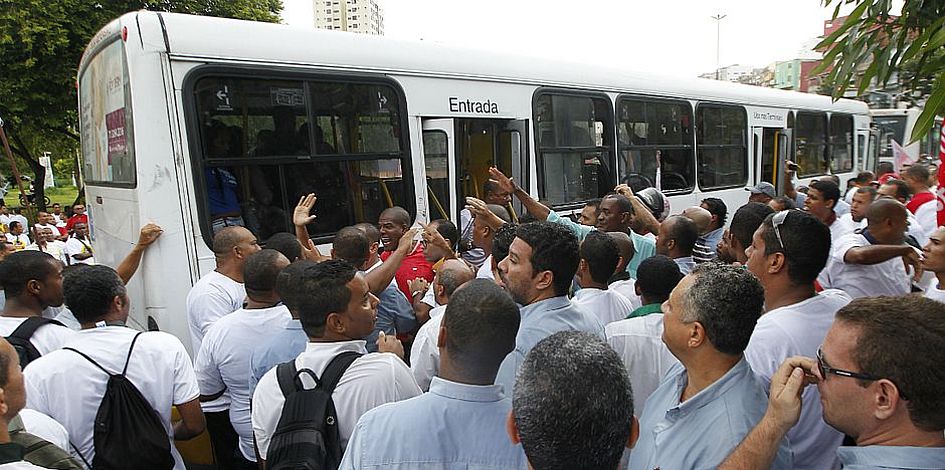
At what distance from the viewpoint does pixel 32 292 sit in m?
3.17

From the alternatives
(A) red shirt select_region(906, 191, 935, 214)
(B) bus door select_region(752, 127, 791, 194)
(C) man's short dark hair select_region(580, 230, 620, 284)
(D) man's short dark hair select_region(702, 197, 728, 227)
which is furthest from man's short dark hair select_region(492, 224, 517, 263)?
(B) bus door select_region(752, 127, 791, 194)

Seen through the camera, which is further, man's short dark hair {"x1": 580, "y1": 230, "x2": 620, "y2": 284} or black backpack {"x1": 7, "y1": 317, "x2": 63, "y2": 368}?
man's short dark hair {"x1": 580, "y1": 230, "x2": 620, "y2": 284}

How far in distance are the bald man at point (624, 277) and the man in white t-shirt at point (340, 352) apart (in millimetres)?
1779

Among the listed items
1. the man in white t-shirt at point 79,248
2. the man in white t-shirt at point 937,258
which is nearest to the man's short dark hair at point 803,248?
the man in white t-shirt at point 937,258

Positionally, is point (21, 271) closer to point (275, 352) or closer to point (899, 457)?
point (275, 352)

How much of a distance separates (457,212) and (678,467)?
14.1ft

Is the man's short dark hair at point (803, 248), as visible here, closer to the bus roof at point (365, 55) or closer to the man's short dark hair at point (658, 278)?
the man's short dark hair at point (658, 278)

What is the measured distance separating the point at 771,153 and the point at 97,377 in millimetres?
10774

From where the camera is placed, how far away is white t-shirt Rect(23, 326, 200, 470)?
2523 mm

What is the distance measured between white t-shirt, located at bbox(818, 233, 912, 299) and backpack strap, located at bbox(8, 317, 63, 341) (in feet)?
15.2

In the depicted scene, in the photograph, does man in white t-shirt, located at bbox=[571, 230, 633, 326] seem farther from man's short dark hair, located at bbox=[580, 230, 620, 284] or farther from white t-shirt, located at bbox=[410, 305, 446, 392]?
white t-shirt, located at bbox=[410, 305, 446, 392]

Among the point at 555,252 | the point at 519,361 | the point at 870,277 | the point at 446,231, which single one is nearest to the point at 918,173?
the point at 870,277

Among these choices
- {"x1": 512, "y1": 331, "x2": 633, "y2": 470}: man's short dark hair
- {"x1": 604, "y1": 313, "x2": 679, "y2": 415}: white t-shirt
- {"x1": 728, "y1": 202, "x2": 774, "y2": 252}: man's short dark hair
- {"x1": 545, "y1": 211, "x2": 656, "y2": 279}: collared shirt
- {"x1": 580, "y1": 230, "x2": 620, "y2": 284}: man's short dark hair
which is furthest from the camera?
{"x1": 545, "y1": 211, "x2": 656, "y2": 279}: collared shirt

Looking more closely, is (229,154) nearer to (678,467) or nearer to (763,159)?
(678,467)
